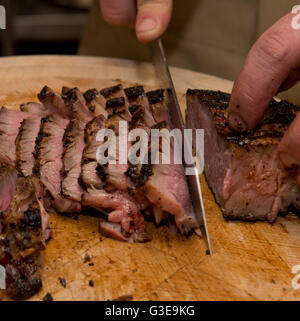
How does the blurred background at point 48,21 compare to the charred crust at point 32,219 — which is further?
the blurred background at point 48,21

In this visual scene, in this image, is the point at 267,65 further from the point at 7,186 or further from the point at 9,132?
the point at 9,132

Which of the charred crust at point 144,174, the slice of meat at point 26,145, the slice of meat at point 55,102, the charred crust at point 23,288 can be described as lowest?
the charred crust at point 23,288

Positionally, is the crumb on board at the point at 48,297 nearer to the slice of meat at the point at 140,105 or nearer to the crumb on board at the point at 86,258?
the crumb on board at the point at 86,258

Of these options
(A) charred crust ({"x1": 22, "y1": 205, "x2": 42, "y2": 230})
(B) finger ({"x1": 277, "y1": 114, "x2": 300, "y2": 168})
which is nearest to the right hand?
(B) finger ({"x1": 277, "y1": 114, "x2": 300, "y2": 168})

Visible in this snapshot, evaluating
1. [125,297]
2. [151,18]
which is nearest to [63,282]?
[125,297]

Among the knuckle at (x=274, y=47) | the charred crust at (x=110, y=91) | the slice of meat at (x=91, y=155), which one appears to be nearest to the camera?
the knuckle at (x=274, y=47)

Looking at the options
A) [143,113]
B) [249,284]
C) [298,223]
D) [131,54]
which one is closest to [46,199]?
[143,113]

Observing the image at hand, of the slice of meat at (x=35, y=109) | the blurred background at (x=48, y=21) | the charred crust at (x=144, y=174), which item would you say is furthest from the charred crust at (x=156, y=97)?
the blurred background at (x=48, y=21)

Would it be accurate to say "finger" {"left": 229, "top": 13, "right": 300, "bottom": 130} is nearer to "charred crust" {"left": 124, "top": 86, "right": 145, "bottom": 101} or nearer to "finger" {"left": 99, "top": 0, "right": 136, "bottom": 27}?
"charred crust" {"left": 124, "top": 86, "right": 145, "bottom": 101}
